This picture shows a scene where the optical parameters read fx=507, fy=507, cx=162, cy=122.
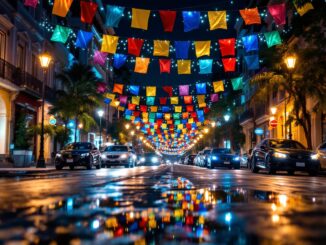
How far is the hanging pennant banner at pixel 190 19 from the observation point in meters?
27.4

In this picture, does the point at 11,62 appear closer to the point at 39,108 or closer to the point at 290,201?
the point at 39,108

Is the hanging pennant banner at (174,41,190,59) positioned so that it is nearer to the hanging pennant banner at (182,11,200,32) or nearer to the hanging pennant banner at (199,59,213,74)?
the hanging pennant banner at (182,11,200,32)

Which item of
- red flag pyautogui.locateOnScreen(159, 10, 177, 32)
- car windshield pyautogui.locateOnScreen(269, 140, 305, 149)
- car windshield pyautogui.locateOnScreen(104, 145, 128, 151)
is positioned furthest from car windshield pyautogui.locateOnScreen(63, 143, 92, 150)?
car windshield pyautogui.locateOnScreen(269, 140, 305, 149)

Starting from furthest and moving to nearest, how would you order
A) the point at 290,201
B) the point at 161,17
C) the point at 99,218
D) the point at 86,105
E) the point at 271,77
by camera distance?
the point at 86,105 < the point at 271,77 < the point at 161,17 < the point at 290,201 < the point at 99,218

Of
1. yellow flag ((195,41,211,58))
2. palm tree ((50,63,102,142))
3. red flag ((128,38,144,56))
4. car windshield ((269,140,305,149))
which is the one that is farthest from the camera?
palm tree ((50,63,102,142))

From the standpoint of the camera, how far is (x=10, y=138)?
34938mm

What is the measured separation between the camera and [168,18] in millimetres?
26594

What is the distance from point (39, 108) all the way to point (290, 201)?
37.5 metres

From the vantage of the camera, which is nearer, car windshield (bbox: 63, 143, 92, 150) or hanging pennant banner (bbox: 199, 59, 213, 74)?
car windshield (bbox: 63, 143, 92, 150)

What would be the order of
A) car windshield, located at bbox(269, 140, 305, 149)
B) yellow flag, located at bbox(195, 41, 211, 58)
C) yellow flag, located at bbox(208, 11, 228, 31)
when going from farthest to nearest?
yellow flag, located at bbox(195, 41, 211, 58) → yellow flag, located at bbox(208, 11, 228, 31) → car windshield, located at bbox(269, 140, 305, 149)

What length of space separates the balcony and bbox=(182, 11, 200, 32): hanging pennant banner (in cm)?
1220

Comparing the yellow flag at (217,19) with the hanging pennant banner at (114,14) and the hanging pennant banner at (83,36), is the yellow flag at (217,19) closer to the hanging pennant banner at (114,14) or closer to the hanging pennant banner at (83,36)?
the hanging pennant banner at (114,14)

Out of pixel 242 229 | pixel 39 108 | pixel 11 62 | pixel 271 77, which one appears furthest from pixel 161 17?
pixel 242 229

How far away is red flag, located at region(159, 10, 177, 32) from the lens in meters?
26.4
